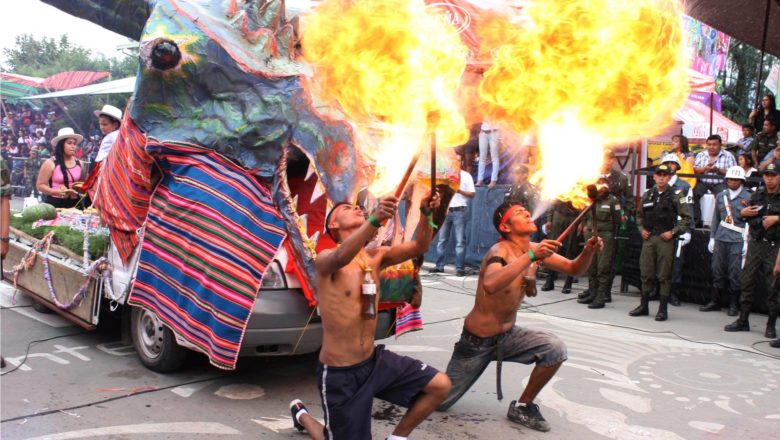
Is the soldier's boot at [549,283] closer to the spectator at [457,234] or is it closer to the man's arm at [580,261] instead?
the spectator at [457,234]

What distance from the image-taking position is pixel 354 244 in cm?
360

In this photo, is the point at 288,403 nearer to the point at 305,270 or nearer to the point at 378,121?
the point at 305,270

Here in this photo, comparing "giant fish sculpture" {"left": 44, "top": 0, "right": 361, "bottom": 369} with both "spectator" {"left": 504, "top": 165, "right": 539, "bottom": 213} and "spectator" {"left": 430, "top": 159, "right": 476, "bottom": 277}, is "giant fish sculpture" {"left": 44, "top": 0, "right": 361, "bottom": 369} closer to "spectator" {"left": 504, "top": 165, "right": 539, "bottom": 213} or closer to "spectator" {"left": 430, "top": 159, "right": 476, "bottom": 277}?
"spectator" {"left": 504, "top": 165, "right": 539, "bottom": 213}

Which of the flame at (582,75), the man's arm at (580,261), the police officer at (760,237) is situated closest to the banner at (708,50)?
the police officer at (760,237)

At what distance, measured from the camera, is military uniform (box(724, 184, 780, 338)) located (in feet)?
25.7

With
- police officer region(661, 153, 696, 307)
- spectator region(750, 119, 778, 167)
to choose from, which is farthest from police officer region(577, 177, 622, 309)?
spectator region(750, 119, 778, 167)

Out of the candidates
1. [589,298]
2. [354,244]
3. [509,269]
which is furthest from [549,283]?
[354,244]

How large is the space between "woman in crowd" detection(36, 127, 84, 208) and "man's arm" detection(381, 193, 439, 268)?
5332 mm

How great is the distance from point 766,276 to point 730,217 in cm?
107

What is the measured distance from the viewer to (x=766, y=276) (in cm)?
795

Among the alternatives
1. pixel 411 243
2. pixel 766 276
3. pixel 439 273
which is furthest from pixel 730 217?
pixel 411 243

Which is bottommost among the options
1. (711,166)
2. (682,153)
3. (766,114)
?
(711,166)

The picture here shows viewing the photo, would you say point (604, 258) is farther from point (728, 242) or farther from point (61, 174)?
point (61, 174)

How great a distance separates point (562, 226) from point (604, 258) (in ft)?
2.72
